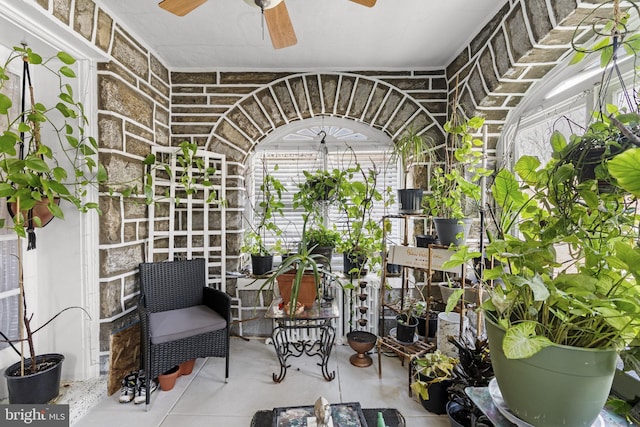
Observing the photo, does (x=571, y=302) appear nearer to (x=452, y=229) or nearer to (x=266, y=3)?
(x=452, y=229)

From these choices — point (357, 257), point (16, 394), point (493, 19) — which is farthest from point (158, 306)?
point (493, 19)

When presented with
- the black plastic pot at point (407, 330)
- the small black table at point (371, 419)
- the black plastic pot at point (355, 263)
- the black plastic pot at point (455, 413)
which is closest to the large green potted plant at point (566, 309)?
the small black table at point (371, 419)

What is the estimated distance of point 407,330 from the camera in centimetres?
200

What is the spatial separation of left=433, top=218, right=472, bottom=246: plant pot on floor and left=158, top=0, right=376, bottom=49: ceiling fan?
1285 mm

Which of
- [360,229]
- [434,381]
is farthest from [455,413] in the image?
[360,229]

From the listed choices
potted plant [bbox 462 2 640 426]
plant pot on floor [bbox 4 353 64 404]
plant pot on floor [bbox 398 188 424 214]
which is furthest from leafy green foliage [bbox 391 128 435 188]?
plant pot on floor [bbox 4 353 64 404]

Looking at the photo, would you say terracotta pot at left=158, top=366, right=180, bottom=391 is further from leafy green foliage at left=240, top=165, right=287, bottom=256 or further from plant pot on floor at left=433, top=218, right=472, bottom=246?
plant pot on floor at left=433, top=218, right=472, bottom=246

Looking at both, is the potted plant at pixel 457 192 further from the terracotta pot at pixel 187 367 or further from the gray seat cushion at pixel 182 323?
the terracotta pot at pixel 187 367

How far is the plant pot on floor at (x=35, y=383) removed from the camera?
4.76 feet

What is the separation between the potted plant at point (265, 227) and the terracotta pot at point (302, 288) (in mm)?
606

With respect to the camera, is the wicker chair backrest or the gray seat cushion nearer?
the gray seat cushion

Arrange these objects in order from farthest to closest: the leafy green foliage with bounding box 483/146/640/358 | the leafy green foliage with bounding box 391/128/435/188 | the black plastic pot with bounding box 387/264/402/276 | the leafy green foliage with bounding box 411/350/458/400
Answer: the black plastic pot with bounding box 387/264/402/276 < the leafy green foliage with bounding box 391/128/435/188 < the leafy green foliage with bounding box 411/350/458/400 < the leafy green foliage with bounding box 483/146/640/358

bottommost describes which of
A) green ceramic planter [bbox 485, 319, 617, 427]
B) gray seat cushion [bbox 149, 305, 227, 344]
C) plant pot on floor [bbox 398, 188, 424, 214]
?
gray seat cushion [bbox 149, 305, 227, 344]

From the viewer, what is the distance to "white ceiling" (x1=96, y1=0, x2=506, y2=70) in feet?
5.90
